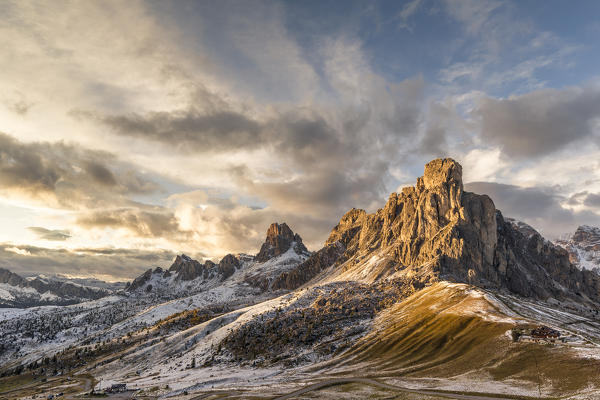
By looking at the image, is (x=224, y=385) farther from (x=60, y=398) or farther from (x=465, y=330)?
(x=465, y=330)

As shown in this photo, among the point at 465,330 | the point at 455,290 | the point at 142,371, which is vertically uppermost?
the point at 455,290

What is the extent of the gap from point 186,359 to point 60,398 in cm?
6453

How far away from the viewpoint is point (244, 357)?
16588 cm

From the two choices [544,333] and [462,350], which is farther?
[462,350]

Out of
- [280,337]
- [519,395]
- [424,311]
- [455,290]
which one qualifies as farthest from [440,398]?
[455,290]

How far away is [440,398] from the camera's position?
7688cm

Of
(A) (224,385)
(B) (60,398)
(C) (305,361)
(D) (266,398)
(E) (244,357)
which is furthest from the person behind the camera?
(E) (244,357)

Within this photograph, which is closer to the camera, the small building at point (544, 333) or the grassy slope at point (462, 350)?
the grassy slope at point (462, 350)

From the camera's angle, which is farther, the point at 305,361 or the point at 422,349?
the point at 305,361

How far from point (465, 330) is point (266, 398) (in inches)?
3277

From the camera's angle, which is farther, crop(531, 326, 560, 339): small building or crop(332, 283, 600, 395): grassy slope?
crop(531, 326, 560, 339): small building

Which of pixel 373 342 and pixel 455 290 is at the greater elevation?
pixel 455 290

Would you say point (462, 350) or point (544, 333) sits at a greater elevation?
point (544, 333)

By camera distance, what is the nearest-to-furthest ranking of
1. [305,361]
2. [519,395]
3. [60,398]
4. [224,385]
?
[519,395]
[224,385]
[60,398]
[305,361]
